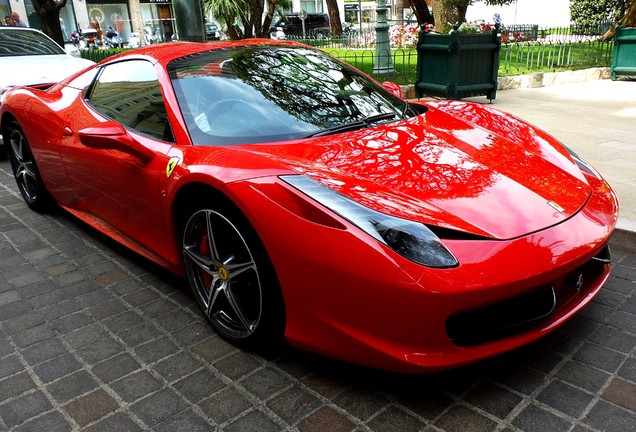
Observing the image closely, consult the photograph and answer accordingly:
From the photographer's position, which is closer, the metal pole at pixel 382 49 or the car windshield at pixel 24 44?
the car windshield at pixel 24 44

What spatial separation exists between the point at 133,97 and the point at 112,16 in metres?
46.4

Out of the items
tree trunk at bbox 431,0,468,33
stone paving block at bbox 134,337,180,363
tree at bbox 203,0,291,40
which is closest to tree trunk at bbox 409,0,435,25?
tree trunk at bbox 431,0,468,33

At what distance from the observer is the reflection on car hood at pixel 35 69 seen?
6.67 m

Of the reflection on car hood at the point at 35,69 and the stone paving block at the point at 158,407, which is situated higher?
the reflection on car hood at the point at 35,69

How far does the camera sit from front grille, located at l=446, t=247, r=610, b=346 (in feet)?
6.40

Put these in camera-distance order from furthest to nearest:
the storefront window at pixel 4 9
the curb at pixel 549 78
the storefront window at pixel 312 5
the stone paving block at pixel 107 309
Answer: the storefront window at pixel 312 5, the storefront window at pixel 4 9, the curb at pixel 549 78, the stone paving block at pixel 107 309

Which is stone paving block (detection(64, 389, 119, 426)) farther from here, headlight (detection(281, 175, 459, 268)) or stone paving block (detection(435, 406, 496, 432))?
stone paving block (detection(435, 406, 496, 432))

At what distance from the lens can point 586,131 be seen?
6785mm

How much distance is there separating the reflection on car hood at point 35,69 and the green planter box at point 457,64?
17.8ft

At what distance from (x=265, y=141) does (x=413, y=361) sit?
1309 millimetres

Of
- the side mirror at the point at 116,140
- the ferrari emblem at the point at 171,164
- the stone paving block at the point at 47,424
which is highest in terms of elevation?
the side mirror at the point at 116,140

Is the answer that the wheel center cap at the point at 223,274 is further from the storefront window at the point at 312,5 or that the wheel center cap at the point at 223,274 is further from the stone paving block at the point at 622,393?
the storefront window at the point at 312,5

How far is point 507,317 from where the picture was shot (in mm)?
2018

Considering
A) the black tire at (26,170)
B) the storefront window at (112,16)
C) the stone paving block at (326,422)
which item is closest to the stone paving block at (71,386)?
the stone paving block at (326,422)
